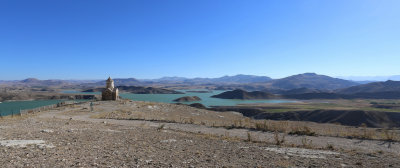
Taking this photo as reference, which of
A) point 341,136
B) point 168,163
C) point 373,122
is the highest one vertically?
point 168,163

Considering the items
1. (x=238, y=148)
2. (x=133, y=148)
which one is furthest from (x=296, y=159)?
(x=133, y=148)

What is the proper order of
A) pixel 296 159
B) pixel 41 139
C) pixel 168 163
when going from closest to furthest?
1. pixel 168 163
2. pixel 296 159
3. pixel 41 139

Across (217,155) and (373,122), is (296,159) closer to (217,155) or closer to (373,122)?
(217,155)

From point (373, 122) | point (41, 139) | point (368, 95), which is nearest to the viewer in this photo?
point (41, 139)

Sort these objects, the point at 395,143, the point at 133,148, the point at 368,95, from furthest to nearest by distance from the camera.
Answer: the point at 368,95, the point at 395,143, the point at 133,148

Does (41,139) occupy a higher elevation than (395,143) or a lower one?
higher

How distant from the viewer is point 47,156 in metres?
5.99

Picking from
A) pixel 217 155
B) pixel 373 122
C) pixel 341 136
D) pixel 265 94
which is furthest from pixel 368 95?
pixel 217 155

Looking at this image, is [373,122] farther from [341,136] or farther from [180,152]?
[180,152]

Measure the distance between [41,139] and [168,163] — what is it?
553 cm

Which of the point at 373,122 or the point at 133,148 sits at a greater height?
the point at 133,148

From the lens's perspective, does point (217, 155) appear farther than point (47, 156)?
Yes

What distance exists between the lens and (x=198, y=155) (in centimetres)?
695

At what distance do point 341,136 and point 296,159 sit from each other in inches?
274
